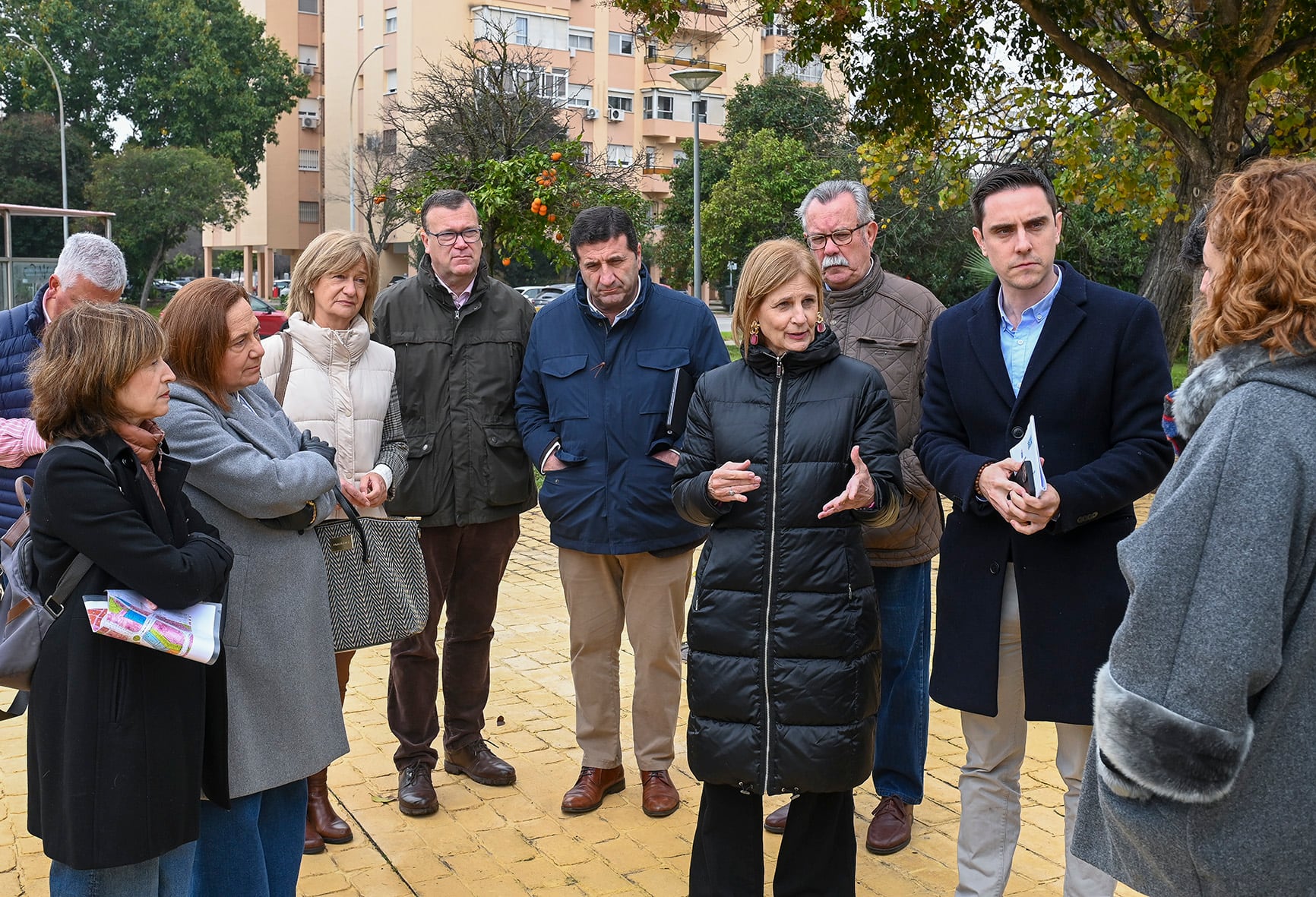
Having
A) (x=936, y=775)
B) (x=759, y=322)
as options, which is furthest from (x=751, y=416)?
(x=936, y=775)

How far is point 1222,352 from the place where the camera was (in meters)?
2.19

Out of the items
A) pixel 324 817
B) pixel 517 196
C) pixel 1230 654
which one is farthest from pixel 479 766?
pixel 517 196

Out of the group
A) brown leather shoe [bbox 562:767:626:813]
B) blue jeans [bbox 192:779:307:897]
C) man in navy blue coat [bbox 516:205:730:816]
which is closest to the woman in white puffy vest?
man in navy blue coat [bbox 516:205:730:816]

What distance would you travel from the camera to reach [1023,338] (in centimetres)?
371

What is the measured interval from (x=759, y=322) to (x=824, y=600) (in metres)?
0.89

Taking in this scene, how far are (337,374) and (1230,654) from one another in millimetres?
3365

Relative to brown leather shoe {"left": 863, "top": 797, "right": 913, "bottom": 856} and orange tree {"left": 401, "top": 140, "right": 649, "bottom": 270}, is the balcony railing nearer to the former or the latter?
orange tree {"left": 401, "top": 140, "right": 649, "bottom": 270}

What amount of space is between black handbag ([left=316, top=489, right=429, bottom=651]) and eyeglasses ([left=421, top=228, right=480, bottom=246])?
125 centimetres

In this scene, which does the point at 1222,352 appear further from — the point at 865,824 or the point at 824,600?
the point at 865,824

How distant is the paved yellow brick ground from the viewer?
420 cm

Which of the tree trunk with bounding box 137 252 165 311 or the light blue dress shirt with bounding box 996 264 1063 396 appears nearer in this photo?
the light blue dress shirt with bounding box 996 264 1063 396

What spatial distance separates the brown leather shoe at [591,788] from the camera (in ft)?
15.8

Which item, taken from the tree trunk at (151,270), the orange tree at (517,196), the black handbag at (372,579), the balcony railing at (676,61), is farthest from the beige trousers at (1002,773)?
the tree trunk at (151,270)

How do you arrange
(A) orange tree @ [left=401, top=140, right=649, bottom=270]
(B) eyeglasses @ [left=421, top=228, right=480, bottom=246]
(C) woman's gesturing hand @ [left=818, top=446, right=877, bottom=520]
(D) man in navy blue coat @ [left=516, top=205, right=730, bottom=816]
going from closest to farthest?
(C) woman's gesturing hand @ [left=818, top=446, right=877, bottom=520], (D) man in navy blue coat @ [left=516, top=205, right=730, bottom=816], (B) eyeglasses @ [left=421, top=228, right=480, bottom=246], (A) orange tree @ [left=401, top=140, right=649, bottom=270]
